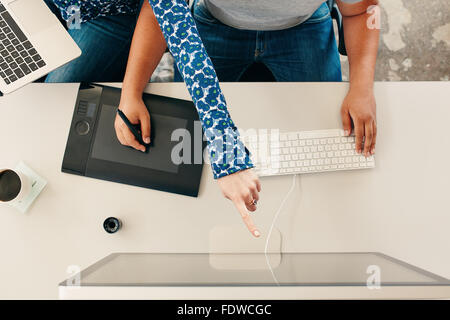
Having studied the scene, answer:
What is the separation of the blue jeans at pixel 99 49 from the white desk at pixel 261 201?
0.59 ft

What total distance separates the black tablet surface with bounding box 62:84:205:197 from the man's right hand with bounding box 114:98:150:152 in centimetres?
2

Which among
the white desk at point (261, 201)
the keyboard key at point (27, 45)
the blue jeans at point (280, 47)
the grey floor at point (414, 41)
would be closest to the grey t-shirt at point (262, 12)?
the blue jeans at point (280, 47)

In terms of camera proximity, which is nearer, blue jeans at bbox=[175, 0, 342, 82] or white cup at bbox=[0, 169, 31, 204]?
white cup at bbox=[0, 169, 31, 204]

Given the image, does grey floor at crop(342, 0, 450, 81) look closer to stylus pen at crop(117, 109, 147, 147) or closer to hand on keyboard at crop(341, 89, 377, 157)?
hand on keyboard at crop(341, 89, 377, 157)

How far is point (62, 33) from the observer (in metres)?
0.79

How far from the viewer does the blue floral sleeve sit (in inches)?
24.7

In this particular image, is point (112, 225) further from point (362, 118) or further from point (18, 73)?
point (362, 118)

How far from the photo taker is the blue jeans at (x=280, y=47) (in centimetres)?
97

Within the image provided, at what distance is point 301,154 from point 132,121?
41cm

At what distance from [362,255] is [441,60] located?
1.18 meters

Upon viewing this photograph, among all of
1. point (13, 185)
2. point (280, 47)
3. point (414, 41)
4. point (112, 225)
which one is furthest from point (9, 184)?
point (414, 41)

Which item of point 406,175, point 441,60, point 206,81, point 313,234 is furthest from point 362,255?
point 441,60

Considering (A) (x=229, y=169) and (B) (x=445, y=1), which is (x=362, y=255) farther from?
(B) (x=445, y=1)

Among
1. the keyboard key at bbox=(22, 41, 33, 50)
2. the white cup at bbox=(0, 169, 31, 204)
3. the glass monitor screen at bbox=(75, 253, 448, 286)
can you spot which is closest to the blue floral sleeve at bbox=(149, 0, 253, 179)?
the glass monitor screen at bbox=(75, 253, 448, 286)
